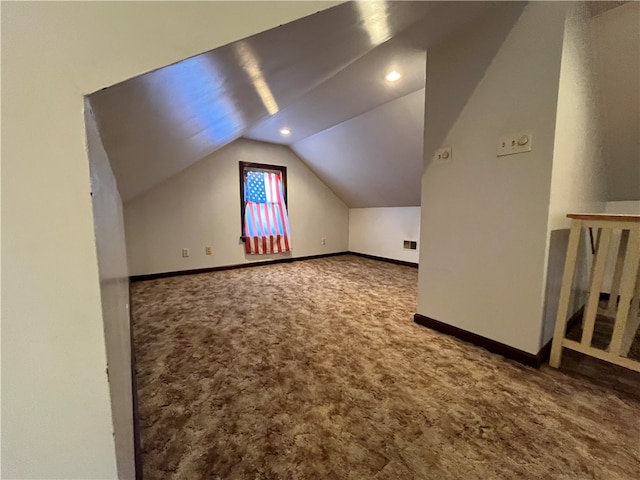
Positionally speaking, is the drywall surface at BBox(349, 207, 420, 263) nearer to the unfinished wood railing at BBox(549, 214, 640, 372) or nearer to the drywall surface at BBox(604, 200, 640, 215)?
the drywall surface at BBox(604, 200, 640, 215)

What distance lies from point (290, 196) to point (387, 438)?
4110mm

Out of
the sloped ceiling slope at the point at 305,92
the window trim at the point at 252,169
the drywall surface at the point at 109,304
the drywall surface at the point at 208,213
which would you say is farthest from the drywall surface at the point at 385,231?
the drywall surface at the point at 109,304

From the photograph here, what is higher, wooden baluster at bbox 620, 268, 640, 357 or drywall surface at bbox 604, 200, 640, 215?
drywall surface at bbox 604, 200, 640, 215

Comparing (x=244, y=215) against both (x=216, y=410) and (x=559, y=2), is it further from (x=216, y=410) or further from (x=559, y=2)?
(x=559, y=2)

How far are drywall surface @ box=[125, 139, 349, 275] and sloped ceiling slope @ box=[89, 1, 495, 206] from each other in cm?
74

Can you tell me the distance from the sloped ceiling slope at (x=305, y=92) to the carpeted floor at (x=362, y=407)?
1.09 meters

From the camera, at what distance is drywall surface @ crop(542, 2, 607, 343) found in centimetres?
141

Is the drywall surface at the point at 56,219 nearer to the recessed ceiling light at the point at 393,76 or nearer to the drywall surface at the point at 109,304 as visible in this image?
the drywall surface at the point at 109,304

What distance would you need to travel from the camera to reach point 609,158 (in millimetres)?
2250

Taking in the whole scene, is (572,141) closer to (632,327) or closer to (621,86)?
(621,86)

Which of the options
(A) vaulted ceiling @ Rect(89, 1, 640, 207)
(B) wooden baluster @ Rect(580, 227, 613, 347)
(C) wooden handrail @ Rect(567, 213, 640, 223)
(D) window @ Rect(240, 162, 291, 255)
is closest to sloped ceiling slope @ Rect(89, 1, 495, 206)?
(A) vaulted ceiling @ Rect(89, 1, 640, 207)

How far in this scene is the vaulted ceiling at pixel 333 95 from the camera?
2.12 feet

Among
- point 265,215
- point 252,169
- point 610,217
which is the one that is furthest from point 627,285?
point 252,169

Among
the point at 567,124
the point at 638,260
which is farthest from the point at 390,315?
the point at 567,124
